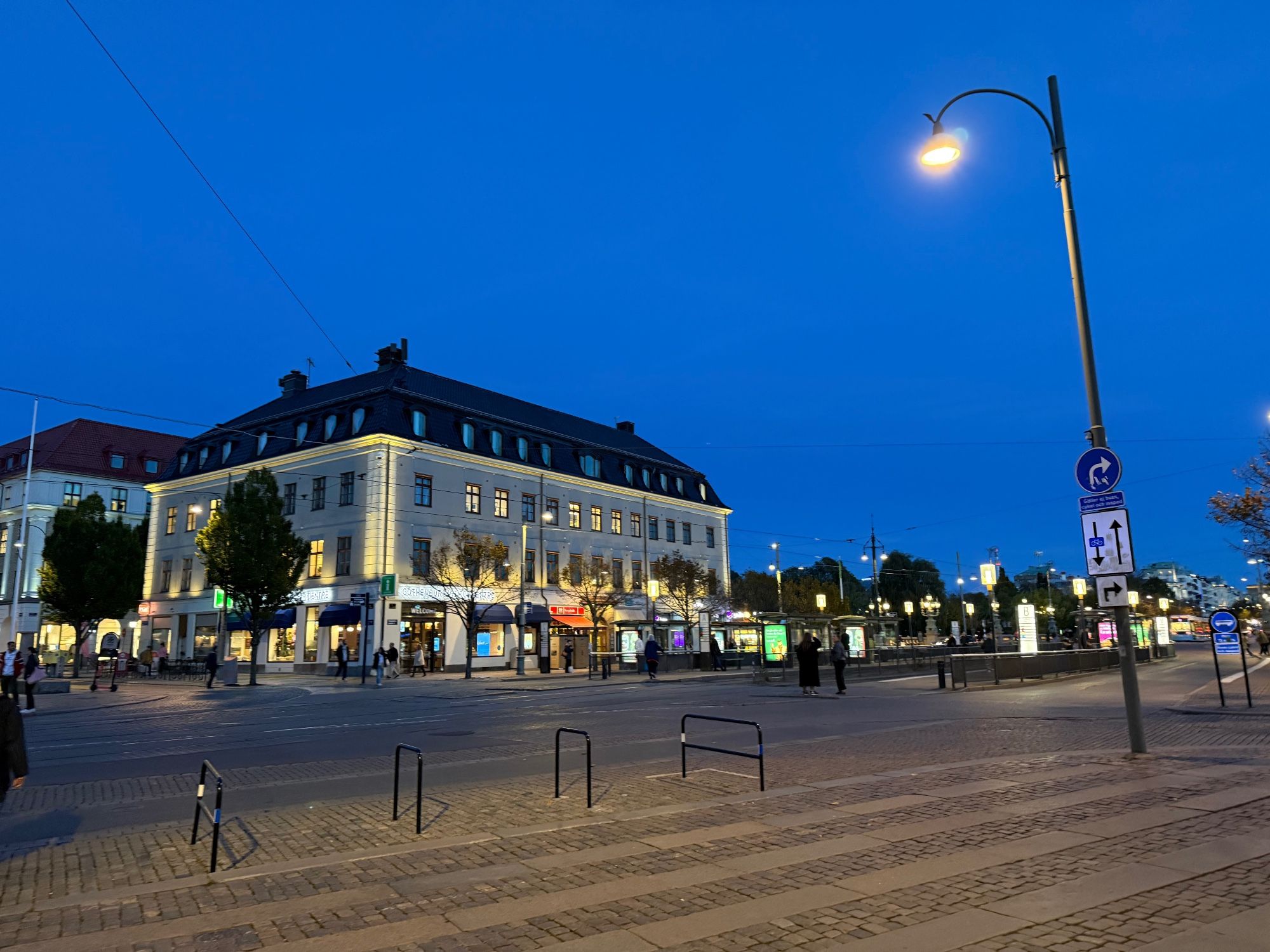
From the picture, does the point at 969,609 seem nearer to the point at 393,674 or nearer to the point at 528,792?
the point at 393,674

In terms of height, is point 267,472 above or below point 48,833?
above

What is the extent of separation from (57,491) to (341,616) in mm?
35701

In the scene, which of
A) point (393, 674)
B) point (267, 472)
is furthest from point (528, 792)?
point (267, 472)

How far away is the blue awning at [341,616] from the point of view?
46250 millimetres

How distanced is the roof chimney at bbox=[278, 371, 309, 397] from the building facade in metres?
17.1

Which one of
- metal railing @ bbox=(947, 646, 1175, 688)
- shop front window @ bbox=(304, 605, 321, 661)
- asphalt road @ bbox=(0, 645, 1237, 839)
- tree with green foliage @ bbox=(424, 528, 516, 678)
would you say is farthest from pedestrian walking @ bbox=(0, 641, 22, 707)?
metal railing @ bbox=(947, 646, 1175, 688)

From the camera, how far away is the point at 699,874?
6664mm

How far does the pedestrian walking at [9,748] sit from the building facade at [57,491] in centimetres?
6048

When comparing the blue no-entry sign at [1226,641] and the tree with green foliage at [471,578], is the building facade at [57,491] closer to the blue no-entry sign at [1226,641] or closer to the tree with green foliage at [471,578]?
the tree with green foliage at [471,578]

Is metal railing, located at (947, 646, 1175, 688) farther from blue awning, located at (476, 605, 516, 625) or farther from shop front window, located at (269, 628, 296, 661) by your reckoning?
shop front window, located at (269, 628, 296, 661)

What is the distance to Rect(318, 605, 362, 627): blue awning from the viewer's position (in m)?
46.2

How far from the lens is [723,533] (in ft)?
238

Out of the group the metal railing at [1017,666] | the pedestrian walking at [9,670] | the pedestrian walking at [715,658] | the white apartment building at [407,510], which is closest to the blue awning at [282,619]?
the white apartment building at [407,510]

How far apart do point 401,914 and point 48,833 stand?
5.00m
